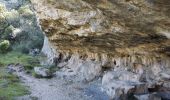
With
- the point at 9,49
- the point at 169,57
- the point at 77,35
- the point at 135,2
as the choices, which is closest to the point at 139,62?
the point at 169,57

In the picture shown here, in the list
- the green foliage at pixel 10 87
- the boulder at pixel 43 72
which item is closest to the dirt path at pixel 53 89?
the green foliage at pixel 10 87

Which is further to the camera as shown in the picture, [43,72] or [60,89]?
[43,72]

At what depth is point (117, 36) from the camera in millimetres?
26234

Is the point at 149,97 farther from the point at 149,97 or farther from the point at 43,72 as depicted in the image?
the point at 43,72

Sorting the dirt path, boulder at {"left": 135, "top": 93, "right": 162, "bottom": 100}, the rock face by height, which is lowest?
the dirt path

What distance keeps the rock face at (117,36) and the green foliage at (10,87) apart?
6129mm

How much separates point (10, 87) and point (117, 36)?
11.8 m

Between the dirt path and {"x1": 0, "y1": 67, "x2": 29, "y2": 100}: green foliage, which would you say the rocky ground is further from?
{"x1": 0, "y1": 67, "x2": 29, "y2": 100}: green foliage

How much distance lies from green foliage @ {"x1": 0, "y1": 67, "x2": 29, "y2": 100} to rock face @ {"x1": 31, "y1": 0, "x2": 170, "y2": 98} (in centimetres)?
613

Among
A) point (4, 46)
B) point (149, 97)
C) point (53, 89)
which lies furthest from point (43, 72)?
point (4, 46)

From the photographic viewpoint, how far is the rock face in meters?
20.9

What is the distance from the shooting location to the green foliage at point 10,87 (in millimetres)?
28250

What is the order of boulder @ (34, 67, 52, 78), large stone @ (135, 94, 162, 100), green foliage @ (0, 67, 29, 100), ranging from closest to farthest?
large stone @ (135, 94, 162, 100)
green foliage @ (0, 67, 29, 100)
boulder @ (34, 67, 52, 78)

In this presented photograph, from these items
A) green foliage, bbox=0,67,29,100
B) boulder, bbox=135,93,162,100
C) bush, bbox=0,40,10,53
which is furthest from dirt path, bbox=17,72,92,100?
bush, bbox=0,40,10,53
